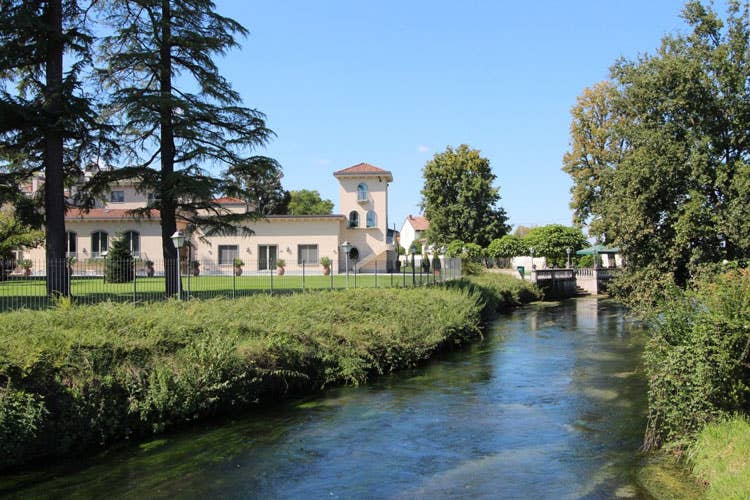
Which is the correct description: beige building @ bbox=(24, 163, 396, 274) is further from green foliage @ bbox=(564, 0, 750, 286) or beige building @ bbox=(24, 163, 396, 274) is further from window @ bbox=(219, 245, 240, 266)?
green foliage @ bbox=(564, 0, 750, 286)

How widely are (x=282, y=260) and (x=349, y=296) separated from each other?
973 inches

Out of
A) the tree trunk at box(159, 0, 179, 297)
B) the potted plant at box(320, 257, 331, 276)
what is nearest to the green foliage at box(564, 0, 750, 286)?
the tree trunk at box(159, 0, 179, 297)

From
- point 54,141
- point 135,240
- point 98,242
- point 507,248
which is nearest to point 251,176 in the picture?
point 54,141

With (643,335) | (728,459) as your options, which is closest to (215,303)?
Result: (728,459)

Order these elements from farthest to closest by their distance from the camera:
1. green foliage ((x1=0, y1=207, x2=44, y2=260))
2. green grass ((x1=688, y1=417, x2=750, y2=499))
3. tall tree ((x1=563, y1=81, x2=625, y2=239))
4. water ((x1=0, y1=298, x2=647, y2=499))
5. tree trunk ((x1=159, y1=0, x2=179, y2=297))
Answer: tall tree ((x1=563, y1=81, x2=625, y2=239)) < green foliage ((x1=0, y1=207, x2=44, y2=260)) < tree trunk ((x1=159, y1=0, x2=179, y2=297)) < water ((x1=0, y1=298, x2=647, y2=499)) < green grass ((x1=688, y1=417, x2=750, y2=499))

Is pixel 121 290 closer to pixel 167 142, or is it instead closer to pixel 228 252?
A: pixel 167 142

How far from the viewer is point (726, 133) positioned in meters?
17.4

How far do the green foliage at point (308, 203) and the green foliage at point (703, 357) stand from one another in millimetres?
77171

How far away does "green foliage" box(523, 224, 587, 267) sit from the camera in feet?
164

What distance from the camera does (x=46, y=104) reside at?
19234mm

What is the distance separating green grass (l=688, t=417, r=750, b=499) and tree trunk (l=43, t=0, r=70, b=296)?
737 inches

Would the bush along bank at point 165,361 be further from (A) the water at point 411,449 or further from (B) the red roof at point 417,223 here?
(B) the red roof at point 417,223

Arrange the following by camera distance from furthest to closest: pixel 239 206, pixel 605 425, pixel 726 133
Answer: pixel 239 206, pixel 726 133, pixel 605 425

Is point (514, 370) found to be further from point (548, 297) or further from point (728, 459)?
point (548, 297)
